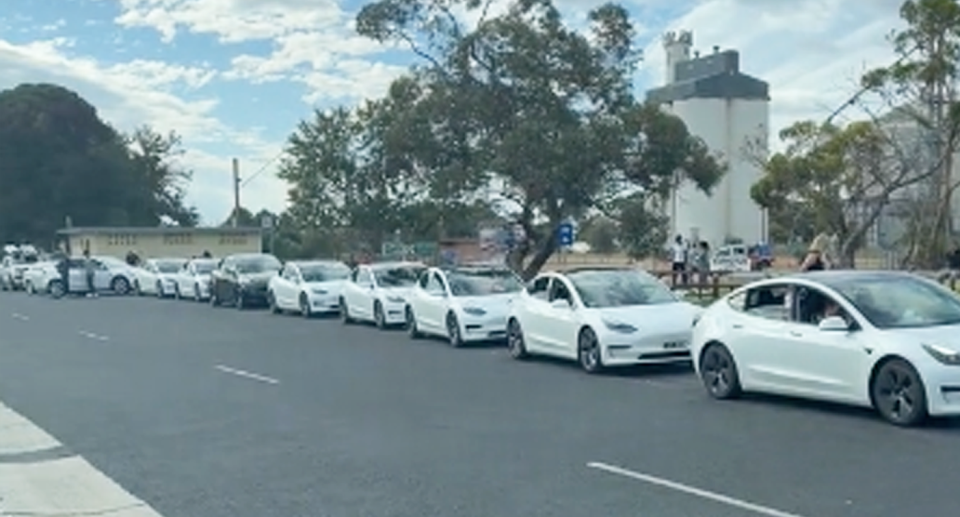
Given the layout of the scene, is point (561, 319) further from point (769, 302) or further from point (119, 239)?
point (119, 239)

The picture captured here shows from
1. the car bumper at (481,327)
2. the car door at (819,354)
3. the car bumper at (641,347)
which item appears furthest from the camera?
the car bumper at (481,327)

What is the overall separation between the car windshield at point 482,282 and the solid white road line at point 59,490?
1168 cm

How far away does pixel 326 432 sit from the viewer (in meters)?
11.7

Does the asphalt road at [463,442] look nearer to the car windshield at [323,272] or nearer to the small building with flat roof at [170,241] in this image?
the car windshield at [323,272]

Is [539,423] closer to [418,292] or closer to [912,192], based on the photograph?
[418,292]

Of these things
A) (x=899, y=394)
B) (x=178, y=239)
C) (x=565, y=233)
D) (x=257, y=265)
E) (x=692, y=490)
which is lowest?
(x=692, y=490)

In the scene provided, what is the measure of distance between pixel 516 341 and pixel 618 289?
2.06 m

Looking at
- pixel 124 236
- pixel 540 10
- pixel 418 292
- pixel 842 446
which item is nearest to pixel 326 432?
pixel 842 446

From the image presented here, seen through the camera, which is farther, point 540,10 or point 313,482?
point 540,10

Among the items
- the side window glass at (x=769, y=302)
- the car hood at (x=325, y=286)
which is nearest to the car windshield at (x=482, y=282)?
the car hood at (x=325, y=286)

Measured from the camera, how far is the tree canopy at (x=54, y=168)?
271ft

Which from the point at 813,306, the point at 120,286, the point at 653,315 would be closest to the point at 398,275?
the point at 653,315

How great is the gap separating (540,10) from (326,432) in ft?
63.9

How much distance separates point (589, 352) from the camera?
55.1ft
